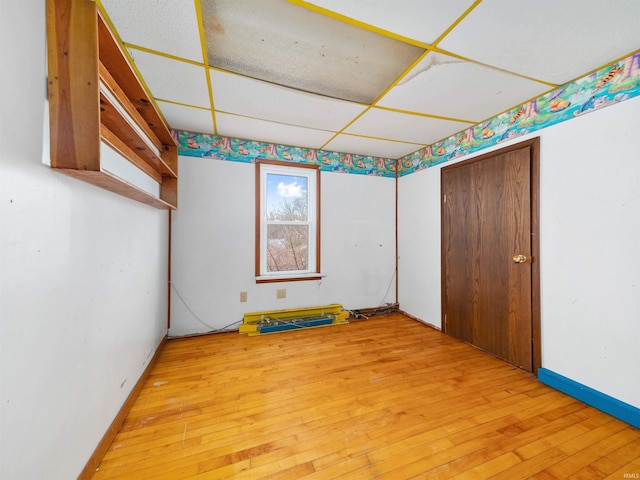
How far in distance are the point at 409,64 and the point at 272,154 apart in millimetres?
1873

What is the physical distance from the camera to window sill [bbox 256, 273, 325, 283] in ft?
10.0

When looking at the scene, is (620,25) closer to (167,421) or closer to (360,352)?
(360,352)

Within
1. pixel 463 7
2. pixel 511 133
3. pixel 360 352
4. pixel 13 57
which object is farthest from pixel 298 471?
pixel 511 133

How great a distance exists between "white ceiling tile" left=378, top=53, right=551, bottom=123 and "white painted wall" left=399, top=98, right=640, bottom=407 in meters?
0.43

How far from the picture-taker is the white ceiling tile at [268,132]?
2480 mm

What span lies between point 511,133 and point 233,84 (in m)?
2.41

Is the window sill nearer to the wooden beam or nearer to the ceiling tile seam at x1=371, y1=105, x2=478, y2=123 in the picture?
the ceiling tile seam at x1=371, y1=105, x2=478, y2=123

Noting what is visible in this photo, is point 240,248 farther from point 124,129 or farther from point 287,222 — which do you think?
point 124,129

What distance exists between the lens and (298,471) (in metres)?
1.22

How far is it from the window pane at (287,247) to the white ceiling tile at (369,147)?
1.13m

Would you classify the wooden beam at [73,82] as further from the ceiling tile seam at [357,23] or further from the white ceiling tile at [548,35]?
the white ceiling tile at [548,35]

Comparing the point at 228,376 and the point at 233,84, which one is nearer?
the point at 233,84

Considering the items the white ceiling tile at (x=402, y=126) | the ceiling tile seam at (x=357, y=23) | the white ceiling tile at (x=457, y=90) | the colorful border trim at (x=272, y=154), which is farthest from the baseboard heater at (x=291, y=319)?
the ceiling tile seam at (x=357, y=23)

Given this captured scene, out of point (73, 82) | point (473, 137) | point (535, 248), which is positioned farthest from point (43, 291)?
point (473, 137)
